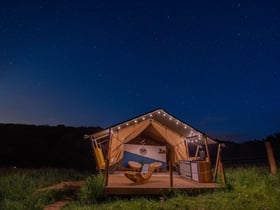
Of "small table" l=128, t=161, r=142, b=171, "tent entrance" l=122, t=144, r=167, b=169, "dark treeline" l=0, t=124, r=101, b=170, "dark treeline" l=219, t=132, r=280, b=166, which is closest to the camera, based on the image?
"small table" l=128, t=161, r=142, b=171

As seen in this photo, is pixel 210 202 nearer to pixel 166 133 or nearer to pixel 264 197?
pixel 264 197

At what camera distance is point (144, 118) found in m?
10.9

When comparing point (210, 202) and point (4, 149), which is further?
point (4, 149)

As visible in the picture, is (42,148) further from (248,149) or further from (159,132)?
(248,149)

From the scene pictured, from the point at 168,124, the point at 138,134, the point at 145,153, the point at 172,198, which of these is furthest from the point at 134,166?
the point at 172,198

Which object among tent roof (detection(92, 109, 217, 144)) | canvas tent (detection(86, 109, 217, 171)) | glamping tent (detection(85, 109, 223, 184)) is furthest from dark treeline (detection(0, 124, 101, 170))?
tent roof (detection(92, 109, 217, 144))

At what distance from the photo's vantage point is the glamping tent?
10555 mm

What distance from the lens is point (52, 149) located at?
848 inches

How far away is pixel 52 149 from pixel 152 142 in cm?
1118

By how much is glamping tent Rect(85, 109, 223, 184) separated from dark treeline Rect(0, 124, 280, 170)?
670cm

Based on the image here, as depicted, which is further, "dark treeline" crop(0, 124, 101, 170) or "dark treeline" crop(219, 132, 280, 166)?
"dark treeline" crop(219, 132, 280, 166)

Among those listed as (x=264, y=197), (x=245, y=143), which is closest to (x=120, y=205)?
(x=264, y=197)

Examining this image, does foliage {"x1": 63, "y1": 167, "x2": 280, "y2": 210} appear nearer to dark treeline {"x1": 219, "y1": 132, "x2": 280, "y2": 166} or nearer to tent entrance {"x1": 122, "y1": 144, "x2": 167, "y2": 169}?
tent entrance {"x1": 122, "y1": 144, "x2": 167, "y2": 169}

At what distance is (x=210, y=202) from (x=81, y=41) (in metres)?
9.17
